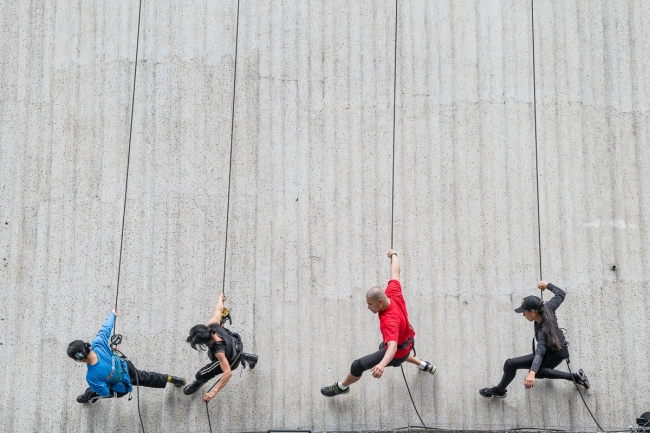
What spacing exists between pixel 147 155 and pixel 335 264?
2.47 meters

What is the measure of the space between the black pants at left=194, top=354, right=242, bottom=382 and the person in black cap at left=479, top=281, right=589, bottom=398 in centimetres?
281

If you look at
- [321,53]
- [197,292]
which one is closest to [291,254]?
[197,292]

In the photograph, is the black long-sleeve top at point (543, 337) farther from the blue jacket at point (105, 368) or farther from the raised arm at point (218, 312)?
the blue jacket at point (105, 368)

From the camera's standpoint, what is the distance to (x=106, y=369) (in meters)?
6.91

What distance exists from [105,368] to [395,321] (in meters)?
2.81

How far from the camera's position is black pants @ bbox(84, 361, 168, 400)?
287 inches

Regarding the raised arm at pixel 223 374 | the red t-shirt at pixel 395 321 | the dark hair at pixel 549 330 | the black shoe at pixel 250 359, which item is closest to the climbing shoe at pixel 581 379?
the dark hair at pixel 549 330

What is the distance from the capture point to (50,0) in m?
8.45

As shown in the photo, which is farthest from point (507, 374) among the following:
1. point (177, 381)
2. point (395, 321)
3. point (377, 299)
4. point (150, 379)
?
point (150, 379)

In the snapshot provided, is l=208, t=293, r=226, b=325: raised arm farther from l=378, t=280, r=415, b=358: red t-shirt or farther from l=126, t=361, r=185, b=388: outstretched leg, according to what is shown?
l=378, t=280, r=415, b=358: red t-shirt

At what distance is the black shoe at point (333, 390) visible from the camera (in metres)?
7.53

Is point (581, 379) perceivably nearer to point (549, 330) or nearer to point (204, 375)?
point (549, 330)

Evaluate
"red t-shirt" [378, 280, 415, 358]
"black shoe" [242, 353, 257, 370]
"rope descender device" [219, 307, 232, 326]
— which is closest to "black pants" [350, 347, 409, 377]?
"red t-shirt" [378, 280, 415, 358]

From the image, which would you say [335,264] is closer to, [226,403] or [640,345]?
[226,403]
